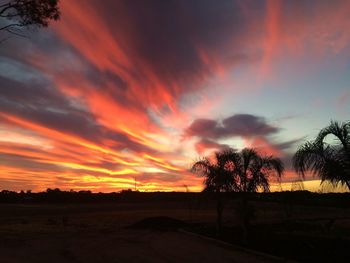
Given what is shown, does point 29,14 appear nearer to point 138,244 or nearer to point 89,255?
point 89,255

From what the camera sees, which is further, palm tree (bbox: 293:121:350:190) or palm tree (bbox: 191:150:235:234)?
palm tree (bbox: 191:150:235:234)

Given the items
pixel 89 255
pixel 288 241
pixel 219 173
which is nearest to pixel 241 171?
pixel 219 173

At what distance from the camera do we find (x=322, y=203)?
82.8m

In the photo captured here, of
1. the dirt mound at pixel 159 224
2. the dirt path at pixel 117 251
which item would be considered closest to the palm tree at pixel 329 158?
the dirt path at pixel 117 251

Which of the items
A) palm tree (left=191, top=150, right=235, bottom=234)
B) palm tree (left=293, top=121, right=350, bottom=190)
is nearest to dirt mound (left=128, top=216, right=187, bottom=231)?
palm tree (left=191, top=150, right=235, bottom=234)

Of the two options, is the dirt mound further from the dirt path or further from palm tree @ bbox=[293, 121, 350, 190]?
palm tree @ bbox=[293, 121, 350, 190]

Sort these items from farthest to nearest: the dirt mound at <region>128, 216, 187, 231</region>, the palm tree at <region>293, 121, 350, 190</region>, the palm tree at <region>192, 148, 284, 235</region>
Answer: the dirt mound at <region>128, 216, 187, 231</region> < the palm tree at <region>192, 148, 284, 235</region> < the palm tree at <region>293, 121, 350, 190</region>

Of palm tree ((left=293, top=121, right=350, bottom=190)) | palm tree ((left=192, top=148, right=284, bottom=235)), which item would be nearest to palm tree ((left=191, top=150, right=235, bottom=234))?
palm tree ((left=192, top=148, right=284, bottom=235))

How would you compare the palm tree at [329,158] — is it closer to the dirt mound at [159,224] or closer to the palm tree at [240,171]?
the palm tree at [240,171]

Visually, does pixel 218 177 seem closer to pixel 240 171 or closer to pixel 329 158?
pixel 240 171

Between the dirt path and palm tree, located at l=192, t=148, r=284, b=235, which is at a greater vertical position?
palm tree, located at l=192, t=148, r=284, b=235

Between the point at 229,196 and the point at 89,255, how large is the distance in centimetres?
1115

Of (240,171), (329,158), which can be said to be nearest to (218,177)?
(240,171)

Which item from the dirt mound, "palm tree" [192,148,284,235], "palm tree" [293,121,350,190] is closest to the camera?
"palm tree" [293,121,350,190]
